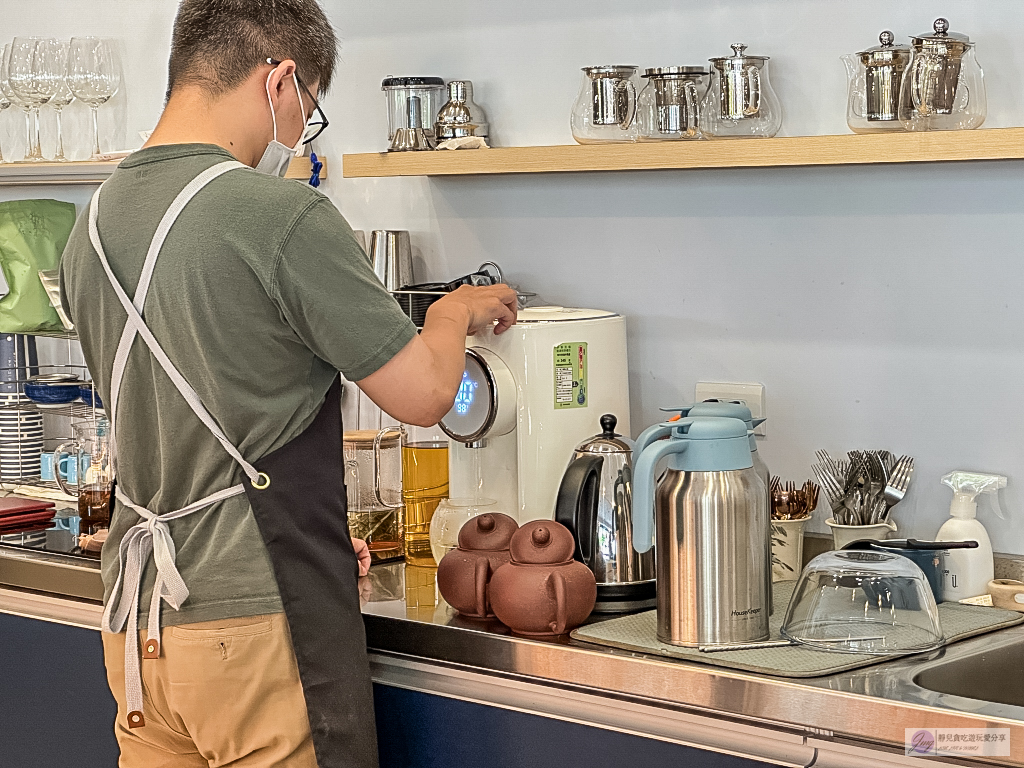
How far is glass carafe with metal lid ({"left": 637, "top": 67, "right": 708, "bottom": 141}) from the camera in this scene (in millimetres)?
1994

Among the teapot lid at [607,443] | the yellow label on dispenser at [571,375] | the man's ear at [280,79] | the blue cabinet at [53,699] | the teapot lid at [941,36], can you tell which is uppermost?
the teapot lid at [941,36]

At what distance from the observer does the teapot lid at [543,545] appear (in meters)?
1.70

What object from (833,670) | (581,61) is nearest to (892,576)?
(833,670)

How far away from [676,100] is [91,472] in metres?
1.21

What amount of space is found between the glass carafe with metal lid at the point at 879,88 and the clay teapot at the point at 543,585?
69 cm

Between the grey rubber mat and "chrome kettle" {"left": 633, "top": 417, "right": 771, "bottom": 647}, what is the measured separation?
35 mm

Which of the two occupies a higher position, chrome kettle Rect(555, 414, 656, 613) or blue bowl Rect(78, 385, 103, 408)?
blue bowl Rect(78, 385, 103, 408)

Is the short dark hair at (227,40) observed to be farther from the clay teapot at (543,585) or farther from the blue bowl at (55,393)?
the blue bowl at (55,393)

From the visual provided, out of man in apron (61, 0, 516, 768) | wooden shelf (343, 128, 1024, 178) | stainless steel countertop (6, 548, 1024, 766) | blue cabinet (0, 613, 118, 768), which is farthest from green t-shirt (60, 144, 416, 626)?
wooden shelf (343, 128, 1024, 178)

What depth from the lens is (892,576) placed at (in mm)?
1618

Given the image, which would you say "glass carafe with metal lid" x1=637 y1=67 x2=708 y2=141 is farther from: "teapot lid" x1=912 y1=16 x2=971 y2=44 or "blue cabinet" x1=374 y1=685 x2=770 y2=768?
"blue cabinet" x1=374 y1=685 x2=770 y2=768

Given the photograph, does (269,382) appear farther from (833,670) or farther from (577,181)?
(577,181)

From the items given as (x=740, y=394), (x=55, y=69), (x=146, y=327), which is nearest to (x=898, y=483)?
(x=740, y=394)

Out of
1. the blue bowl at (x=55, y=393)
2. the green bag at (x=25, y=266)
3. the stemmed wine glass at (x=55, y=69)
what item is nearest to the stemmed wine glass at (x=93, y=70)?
the stemmed wine glass at (x=55, y=69)
